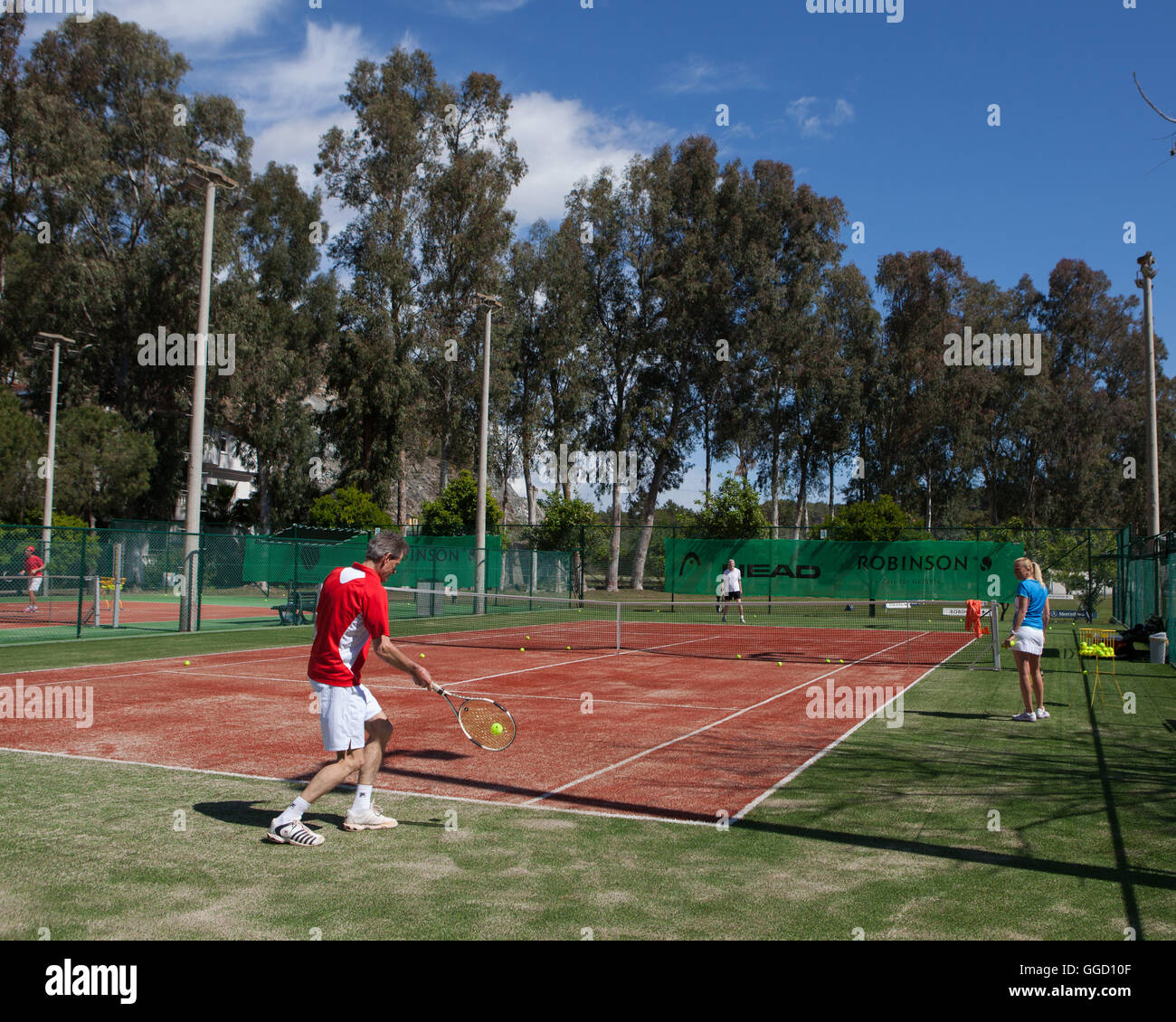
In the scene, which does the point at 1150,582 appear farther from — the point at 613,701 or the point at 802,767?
the point at 802,767

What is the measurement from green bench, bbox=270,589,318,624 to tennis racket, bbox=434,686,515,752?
17.1 meters

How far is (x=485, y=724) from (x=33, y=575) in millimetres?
17253

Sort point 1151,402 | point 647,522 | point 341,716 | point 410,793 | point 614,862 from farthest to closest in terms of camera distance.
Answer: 1. point 647,522
2. point 1151,402
3. point 410,793
4. point 341,716
5. point 614,862

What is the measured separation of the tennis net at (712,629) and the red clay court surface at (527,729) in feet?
7.26

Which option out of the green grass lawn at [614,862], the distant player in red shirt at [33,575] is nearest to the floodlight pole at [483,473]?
the distant player in red shirt at [33,575]

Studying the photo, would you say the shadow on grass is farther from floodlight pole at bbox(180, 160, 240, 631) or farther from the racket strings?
floodlight pole at bbox(180, 160, 240, 631)

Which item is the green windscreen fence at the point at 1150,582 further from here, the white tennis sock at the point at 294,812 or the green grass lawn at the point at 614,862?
the white tennis sock at the point at 294,812

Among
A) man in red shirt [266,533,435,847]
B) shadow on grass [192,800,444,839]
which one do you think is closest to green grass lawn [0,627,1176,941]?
shadow on grass [192,800,444,839]

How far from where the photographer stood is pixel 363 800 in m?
6.12

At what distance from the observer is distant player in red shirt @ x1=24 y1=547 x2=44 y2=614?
21.5 m

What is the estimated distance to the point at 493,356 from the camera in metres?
43.5

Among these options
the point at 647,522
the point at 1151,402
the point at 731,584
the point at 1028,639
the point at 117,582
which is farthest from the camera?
the point at 647,522

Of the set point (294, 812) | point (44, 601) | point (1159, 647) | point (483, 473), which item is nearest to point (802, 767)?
point (294, 812)
